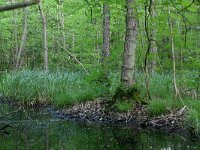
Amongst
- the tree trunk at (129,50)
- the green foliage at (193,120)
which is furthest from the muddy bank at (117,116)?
the tree trunk at (129,50)

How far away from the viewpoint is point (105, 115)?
8719mm

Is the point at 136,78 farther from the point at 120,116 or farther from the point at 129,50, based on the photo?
the point at 120,116

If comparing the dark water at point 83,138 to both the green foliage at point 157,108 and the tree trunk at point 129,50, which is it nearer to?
the green foliage at point 157,108

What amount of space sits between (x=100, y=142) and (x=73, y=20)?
20.6 metres

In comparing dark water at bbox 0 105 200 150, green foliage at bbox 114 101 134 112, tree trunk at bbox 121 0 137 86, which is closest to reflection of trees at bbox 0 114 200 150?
dark water at bbox 0 105 200 150

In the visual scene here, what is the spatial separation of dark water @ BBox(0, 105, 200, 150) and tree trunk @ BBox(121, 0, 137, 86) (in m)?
1.68

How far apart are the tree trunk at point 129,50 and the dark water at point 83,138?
1.68 meters

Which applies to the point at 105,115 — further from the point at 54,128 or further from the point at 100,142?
the point at 100,142

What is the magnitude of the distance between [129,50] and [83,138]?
299 centimetres

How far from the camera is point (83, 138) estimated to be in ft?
22.0

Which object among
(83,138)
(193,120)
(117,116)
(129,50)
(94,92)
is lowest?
(83,138)

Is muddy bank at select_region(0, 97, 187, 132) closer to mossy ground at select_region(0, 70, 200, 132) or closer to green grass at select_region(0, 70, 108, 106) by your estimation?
mossy ground at select_region(0, 70, 200, 132)

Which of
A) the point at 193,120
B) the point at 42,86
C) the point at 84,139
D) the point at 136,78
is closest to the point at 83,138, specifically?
the point at 84,139

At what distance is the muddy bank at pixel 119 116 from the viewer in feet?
24.3
